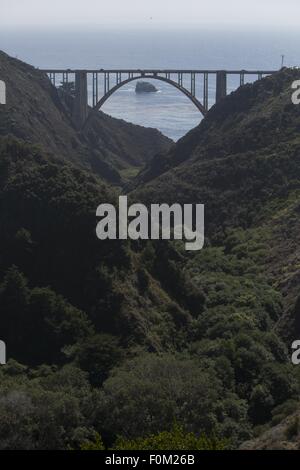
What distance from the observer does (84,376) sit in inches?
860

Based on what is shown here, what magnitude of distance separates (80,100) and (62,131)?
207 inches

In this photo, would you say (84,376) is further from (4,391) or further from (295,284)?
(295,284)

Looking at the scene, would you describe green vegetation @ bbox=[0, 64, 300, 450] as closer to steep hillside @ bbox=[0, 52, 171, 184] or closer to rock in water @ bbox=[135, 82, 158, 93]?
steep hillside @ bbox=[0, 52, 171, 184]

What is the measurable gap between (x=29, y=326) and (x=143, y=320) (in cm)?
350

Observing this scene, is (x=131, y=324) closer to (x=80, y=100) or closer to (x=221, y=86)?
(x=221, y=86)

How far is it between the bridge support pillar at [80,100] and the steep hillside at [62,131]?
2.89 ft

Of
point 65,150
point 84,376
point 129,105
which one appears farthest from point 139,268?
point 129,105

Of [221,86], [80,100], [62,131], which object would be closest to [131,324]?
[62,131]

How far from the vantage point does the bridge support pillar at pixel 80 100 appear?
74938 mm

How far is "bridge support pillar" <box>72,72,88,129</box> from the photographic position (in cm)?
7494

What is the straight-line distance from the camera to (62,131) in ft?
237

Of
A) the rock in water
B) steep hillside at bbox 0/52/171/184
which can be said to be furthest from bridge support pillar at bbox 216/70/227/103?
the rock in water

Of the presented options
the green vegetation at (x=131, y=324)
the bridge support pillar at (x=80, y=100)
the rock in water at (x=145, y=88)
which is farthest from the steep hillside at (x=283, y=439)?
the rock in water at (x=145, y=88)

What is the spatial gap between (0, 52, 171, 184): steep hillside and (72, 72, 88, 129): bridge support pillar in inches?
34.7
